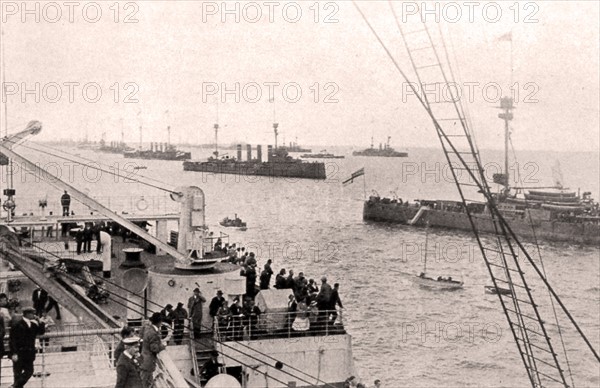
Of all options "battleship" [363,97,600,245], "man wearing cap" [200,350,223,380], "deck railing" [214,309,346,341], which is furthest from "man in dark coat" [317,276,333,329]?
"battleship" [363,97,600,245]

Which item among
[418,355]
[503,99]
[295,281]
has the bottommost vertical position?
[418,355]

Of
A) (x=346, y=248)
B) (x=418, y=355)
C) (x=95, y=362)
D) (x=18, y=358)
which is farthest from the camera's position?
(x=346, y=248)

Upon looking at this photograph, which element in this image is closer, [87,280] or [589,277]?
[87,280]

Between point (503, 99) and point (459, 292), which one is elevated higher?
point (503, 99)

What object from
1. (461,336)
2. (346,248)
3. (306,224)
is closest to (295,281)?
(461,336)

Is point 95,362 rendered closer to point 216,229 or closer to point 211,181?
point 216,229

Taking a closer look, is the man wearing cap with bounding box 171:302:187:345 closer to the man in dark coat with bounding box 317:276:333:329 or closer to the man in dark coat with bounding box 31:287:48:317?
the man in dark coat with bounding box 31:287:48:317
